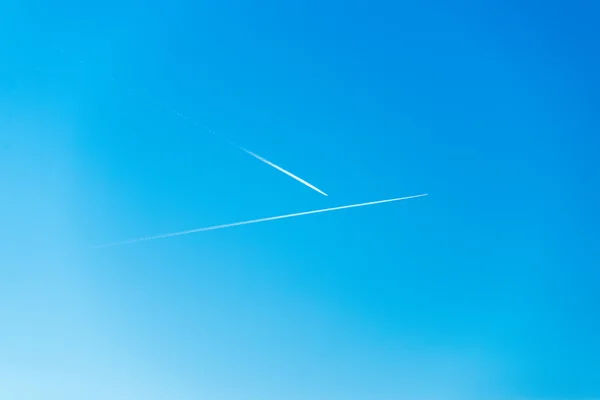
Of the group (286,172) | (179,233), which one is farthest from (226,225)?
(286,172)

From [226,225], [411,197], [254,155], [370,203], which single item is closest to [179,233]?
[226,225]

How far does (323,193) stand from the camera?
9.67 m

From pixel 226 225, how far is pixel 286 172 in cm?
138

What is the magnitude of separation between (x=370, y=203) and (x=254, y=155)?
2.21m

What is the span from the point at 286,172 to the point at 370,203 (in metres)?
1.59

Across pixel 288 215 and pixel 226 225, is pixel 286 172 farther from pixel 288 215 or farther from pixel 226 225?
pixel 226 225

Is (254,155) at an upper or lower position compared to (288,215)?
upper

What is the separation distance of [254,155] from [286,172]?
0.62 meters

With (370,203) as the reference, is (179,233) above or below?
below

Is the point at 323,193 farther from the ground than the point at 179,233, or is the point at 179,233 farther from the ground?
the point at 323,193

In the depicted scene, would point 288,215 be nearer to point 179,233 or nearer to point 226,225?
point 226,225

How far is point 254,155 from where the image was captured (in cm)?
954

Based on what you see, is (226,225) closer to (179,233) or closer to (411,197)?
(179,233)

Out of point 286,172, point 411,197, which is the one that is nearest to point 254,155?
point 286,172
